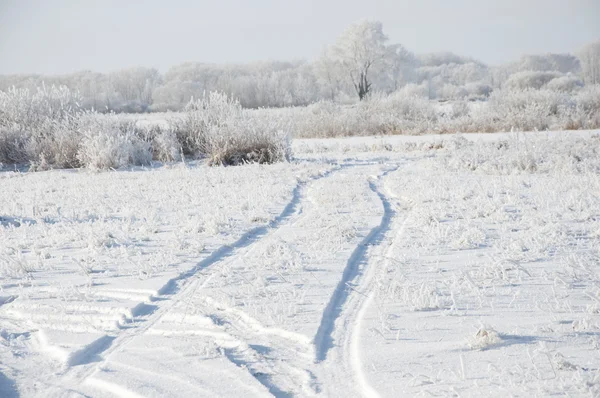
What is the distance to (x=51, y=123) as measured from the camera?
13836mm

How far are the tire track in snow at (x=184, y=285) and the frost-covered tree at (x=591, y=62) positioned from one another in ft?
176

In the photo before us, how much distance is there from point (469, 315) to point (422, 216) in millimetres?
2668

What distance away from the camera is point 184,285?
4.42 meters

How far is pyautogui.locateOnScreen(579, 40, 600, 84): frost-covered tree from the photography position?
5803 centimetres

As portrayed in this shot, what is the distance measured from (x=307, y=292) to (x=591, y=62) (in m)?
67.4

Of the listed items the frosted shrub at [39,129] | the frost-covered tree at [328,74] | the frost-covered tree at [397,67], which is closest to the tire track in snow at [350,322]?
the frosted shrub at [39,129]

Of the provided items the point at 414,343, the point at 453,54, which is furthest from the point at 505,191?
the point at 453,54

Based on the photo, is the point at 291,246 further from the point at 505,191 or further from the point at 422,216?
the point at 505,191

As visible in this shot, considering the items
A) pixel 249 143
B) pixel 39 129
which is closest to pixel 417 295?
pixel 249 143

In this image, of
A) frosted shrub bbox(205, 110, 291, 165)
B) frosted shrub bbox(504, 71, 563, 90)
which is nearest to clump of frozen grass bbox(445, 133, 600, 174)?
frosted shrub bbox(205, 110, 291, 165)

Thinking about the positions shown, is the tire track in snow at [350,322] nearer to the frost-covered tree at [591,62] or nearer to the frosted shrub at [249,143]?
the frosted shrub at [249,143]

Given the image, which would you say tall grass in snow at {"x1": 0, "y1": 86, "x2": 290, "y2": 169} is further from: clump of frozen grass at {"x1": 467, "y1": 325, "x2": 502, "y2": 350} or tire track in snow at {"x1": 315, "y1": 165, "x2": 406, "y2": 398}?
clump of frozen grass at {"x1": 467, "y1": 325, "x2": 502, "y2": 350}

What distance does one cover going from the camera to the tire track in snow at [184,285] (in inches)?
123

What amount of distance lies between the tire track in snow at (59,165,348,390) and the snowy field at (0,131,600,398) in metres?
0.02
